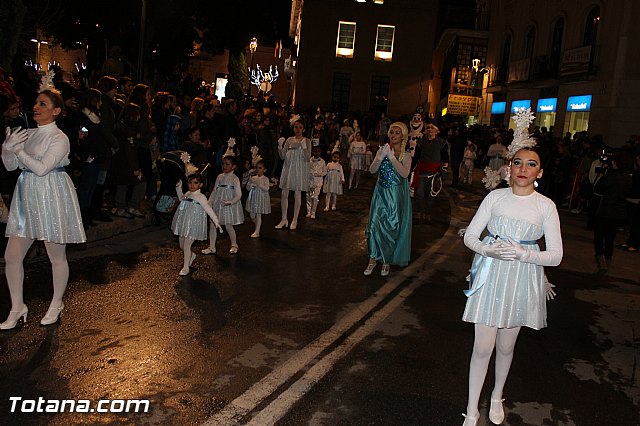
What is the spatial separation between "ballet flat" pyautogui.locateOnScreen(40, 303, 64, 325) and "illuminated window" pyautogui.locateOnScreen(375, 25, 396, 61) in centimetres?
4543

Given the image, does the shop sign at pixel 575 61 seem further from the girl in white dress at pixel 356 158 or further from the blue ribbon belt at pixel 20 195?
the blue ribbon belt at pixel 20 195

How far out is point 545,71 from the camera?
104 feet

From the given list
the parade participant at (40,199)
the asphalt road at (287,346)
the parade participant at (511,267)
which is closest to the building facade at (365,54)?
the asphalt road at (287,346)

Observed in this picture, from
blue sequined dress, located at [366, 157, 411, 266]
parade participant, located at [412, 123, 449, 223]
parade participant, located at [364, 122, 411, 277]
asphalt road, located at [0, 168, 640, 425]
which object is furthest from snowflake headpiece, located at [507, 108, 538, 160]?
parade participant, located at [412, 123, 449, 223]

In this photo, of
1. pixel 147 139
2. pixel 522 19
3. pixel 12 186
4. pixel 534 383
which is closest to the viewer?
pixel 534 383

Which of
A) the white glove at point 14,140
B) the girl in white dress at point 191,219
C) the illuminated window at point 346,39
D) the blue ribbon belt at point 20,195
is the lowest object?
the girl in white dress at point 191,219

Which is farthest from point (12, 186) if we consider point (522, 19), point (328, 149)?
point (522, 19)

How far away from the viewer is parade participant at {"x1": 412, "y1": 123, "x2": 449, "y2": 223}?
46.2 ft

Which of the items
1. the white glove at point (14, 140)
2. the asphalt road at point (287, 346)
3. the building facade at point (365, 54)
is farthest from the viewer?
the building facade at point (365, 54)

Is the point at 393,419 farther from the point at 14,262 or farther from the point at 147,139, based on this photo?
the point at 147,139

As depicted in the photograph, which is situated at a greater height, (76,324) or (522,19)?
(522,19)

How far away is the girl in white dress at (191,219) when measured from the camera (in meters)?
8.04

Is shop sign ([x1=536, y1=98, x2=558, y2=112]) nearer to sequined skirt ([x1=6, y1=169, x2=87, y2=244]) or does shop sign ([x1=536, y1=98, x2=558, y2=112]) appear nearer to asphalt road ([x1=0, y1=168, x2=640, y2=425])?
asphalt road ([x1=0, y1=168, x2=640, y2=425])

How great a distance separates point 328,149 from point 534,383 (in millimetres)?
17688
